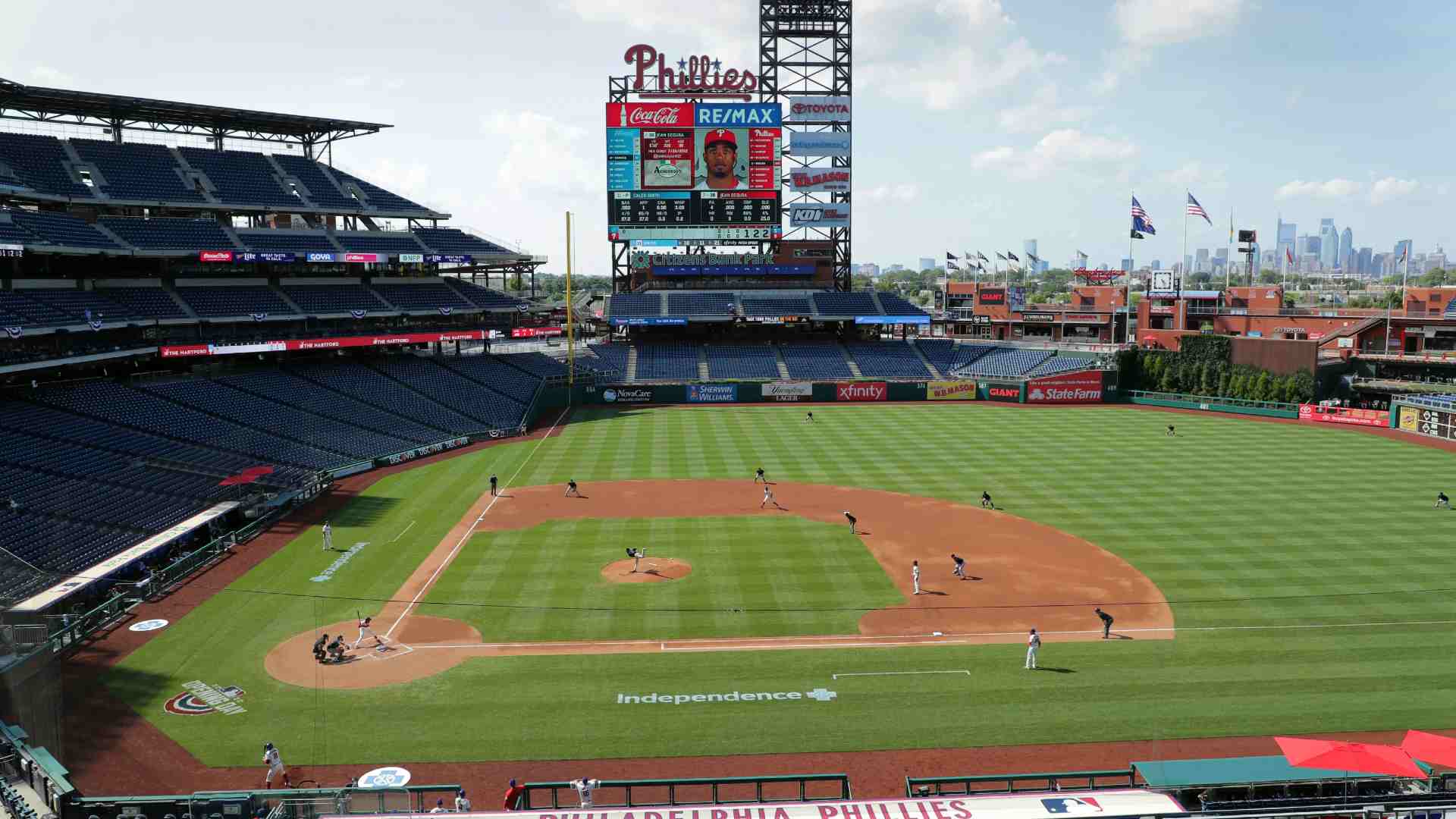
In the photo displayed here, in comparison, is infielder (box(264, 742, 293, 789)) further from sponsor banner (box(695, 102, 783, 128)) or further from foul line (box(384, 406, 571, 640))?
sponsor banner (box(695, 102, 783, 128))

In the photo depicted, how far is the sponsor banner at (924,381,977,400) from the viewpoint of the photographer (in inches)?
2874

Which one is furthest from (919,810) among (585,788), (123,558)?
(123,558)

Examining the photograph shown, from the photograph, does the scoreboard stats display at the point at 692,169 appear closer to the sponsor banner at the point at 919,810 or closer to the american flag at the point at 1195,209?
the american flag at the point at 1195,209

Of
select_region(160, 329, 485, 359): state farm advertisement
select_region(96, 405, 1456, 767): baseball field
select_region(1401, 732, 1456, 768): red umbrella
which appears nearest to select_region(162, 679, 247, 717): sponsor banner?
select_region(96, 405, 1456, 767): baseball field

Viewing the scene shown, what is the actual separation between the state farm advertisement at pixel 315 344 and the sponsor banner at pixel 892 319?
110 ft

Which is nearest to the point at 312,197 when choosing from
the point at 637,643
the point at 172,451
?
the point at 172,451

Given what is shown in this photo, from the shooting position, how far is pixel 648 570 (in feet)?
97.5

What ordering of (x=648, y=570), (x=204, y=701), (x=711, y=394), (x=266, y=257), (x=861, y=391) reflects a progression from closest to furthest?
(x=204, y=701) → (x=648, y=570) → (x=266, y=257) → (x=711, y=394) → (x=861, y=391)

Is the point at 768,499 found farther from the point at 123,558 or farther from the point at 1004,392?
the point at 1004,392

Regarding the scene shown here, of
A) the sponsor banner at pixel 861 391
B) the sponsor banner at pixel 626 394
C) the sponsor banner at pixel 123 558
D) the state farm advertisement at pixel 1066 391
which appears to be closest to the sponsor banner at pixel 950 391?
the sponsor banner at pixel 861 391

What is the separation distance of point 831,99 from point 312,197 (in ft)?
141

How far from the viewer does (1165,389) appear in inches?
2793

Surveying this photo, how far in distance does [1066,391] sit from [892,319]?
54.9 feet

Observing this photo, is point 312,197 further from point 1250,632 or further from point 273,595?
point 1250,632
